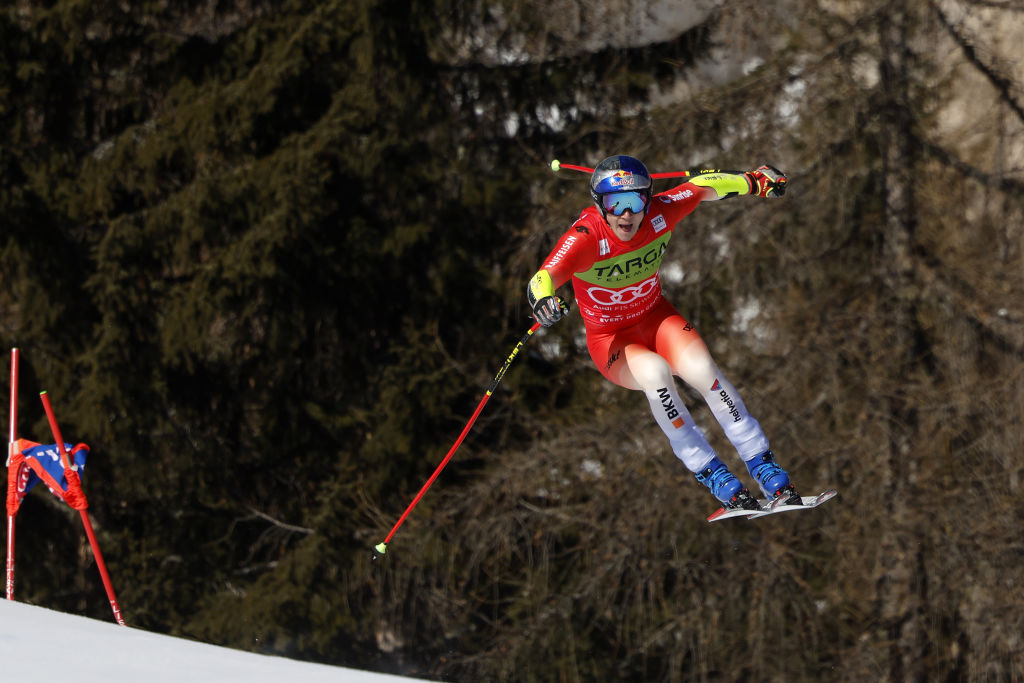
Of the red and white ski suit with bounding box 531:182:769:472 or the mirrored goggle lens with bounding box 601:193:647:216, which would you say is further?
the red and white ski suit with bounding box 531:182:769:472

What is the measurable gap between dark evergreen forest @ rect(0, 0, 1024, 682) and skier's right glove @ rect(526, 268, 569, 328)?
4.63 metres

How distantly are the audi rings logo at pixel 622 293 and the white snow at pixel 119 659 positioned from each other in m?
1.94

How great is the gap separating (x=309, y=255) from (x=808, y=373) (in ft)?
15.5

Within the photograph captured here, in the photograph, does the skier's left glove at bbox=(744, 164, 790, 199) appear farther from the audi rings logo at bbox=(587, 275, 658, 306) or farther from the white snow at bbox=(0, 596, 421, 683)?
the white snow at bbox=(0, 596, 421, 683)

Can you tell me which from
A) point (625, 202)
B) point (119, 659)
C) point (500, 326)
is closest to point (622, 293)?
point (625, 202)

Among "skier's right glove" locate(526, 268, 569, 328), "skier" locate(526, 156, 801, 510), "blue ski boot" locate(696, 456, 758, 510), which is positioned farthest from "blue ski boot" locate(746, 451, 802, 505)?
"skier's right glove" locate(526, 268, 569, 328)

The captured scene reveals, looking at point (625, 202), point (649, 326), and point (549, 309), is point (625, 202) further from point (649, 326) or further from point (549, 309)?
point (649, 326)

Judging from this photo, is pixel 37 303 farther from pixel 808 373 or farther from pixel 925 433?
pixel 925 433

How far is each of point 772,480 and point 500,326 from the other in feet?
22.7

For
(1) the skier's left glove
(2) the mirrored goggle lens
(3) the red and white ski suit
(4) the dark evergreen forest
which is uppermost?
(2) the mirrored goggle lens

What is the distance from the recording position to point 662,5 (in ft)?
38.6

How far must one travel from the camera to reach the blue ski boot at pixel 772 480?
221 inches

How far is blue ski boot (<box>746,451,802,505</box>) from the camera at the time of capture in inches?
221

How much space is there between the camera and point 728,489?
5.84m
